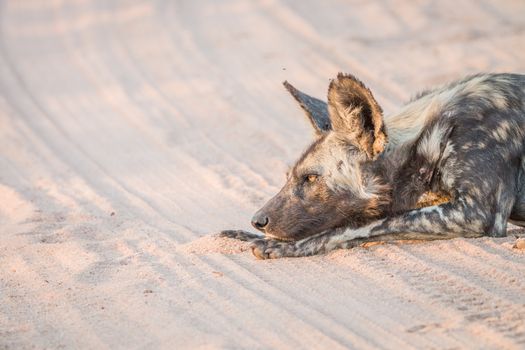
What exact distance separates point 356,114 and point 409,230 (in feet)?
2.23

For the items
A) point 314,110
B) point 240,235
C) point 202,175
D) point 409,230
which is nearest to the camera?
point 409,230

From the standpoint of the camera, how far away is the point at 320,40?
35.9ft

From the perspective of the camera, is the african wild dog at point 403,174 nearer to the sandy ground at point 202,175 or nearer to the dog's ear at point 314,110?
the dog's ear at point 314,110

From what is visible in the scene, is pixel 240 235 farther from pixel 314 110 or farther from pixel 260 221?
pixel 314 110

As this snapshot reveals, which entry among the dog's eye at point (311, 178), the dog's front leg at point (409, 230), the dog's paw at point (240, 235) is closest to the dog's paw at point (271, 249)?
the dog's front leg at point (409, 230)

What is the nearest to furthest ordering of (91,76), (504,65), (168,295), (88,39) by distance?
(168,295) < (504,65) < (91,76) < (88,39)

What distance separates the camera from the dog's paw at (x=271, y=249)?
→ 5.08 metres

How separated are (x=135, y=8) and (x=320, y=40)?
11.8 feet

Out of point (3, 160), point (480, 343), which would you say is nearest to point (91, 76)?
point (3, 160)

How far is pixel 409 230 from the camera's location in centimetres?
501

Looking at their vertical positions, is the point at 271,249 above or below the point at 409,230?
below

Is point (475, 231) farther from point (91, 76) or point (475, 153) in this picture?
point (91, 76)

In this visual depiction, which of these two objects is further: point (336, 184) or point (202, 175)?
point (202, 175)

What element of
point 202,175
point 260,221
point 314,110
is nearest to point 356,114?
point 314,110
